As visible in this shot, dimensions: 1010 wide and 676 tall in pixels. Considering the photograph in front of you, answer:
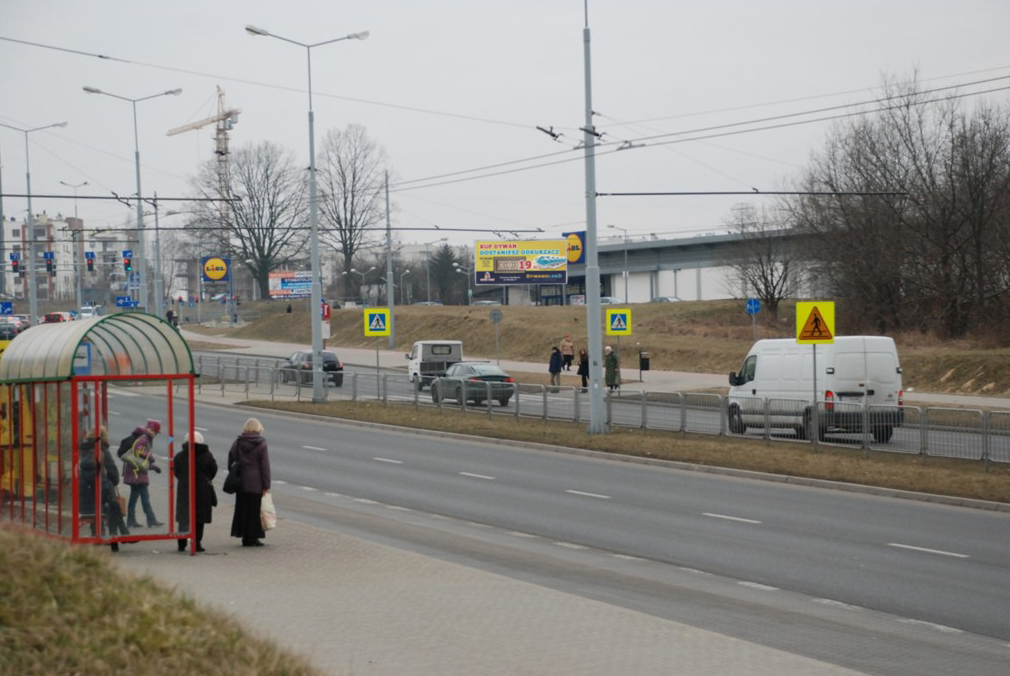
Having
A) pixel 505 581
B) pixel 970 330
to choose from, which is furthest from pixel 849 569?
pixel 970 330

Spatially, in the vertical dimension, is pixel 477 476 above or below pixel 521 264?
below

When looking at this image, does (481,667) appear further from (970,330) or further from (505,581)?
(970,330)

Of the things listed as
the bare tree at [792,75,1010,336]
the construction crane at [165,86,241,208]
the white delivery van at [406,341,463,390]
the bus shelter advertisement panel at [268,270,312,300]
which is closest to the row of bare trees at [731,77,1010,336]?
the bare tree at [792,75,1010,336]

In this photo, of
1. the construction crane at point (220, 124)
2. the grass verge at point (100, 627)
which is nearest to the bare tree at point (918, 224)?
the grass verge at point (100, 627)

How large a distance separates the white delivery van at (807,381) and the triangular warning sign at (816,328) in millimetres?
2160

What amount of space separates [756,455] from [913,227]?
32.9m

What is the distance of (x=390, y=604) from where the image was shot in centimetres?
1091

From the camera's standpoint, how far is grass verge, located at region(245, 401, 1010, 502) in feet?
67.8

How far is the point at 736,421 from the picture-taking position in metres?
27.6

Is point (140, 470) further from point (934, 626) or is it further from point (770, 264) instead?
point (770, 264)

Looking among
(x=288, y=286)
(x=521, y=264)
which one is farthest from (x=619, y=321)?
(x=288, y=286)

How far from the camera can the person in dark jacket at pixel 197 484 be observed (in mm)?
14211

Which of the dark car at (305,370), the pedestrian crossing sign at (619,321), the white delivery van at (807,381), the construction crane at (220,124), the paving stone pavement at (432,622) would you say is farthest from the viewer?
the construction crane at (220,124)

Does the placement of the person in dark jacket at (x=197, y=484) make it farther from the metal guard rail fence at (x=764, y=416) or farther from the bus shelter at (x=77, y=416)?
the metal guard rail fence at (x=764, y=416)
